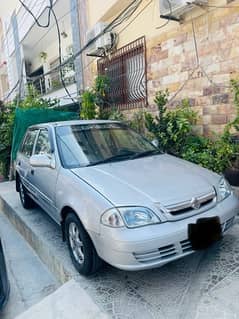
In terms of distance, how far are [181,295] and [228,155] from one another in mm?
2361

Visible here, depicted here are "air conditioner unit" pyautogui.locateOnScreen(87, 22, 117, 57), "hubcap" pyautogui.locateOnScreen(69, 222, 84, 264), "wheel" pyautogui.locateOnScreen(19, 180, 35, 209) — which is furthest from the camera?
"air conditioner unit" pyautogui.locateOnScreen(87, 22, 117, 57)

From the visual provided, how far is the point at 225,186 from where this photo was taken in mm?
2871

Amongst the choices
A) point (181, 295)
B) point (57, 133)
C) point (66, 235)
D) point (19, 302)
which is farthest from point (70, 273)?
point (57, 133)

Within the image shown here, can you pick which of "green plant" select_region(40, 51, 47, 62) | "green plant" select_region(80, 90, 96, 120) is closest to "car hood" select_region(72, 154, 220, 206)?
"green plant" select_region(80, 90, 96, 120)

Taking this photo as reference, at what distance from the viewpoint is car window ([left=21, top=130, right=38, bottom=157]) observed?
14.3 feet

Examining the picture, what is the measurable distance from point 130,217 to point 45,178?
162 cm

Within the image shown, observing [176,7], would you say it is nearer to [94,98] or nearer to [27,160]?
[94,98]

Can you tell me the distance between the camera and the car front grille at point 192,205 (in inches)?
90.8

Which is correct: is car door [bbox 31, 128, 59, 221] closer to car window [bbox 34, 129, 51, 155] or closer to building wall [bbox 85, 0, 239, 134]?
car window [bbox 34, 129, 51, 155]

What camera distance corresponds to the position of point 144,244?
215cm

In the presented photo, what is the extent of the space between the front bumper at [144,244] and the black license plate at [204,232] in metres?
0.06

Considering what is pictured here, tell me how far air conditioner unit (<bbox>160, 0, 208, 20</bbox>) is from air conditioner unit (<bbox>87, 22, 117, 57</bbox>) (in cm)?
218

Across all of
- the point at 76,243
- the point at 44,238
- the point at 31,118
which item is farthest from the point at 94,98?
the point at 76,243

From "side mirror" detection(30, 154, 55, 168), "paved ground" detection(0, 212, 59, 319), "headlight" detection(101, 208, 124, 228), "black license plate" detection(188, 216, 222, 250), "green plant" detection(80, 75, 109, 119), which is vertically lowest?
"paved ground" detection(0, 212, 59, 319)
